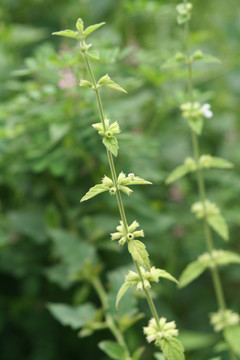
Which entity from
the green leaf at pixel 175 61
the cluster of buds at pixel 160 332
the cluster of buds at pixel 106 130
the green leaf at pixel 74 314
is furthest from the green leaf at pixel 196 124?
the green leaf at pixel 74 314

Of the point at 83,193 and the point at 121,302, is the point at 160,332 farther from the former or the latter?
the point at 83,193

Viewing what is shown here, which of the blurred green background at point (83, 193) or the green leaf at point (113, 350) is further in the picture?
the blurred green background at point (83, 193)

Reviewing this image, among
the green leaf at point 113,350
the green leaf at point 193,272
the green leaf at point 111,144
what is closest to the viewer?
the green leaf at point 111,144

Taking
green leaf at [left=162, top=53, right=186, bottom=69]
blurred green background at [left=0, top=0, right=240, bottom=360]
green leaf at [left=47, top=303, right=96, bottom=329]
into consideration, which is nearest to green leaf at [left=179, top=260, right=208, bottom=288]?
blurred green background at [left=0, top=0, right=240, bottom=360]

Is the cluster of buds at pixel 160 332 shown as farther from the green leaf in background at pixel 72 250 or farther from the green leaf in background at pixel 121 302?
the green leaf in background at pixel 72 250

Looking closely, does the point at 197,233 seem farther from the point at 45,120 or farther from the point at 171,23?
the point at 171,23

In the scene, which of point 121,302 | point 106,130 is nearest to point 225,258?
point 121,302
